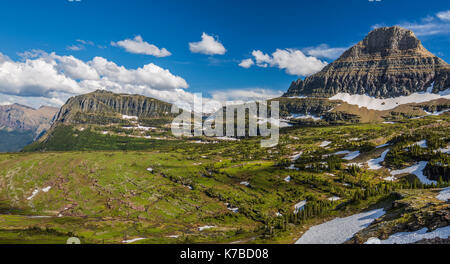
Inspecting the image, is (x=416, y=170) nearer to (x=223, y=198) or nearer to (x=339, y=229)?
(x=339, y=229)

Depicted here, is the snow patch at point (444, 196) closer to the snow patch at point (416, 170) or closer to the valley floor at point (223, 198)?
the valley floor at point (223, 198)

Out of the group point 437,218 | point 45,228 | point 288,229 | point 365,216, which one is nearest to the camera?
point 437,218

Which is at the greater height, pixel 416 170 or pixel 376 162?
pixel 416 170

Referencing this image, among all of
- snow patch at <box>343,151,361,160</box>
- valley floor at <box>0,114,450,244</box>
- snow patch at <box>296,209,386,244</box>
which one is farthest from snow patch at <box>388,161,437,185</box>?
snow patch at <box>296,209,386,244</box>

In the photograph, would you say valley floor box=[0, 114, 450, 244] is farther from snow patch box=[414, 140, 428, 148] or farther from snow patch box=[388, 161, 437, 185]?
snow patch box=[388, 161, 437, 185]

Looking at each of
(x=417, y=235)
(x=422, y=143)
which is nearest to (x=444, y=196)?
(x=417, y=235)

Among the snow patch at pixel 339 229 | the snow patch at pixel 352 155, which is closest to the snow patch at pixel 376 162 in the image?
the snow patch at pixel 352 155
